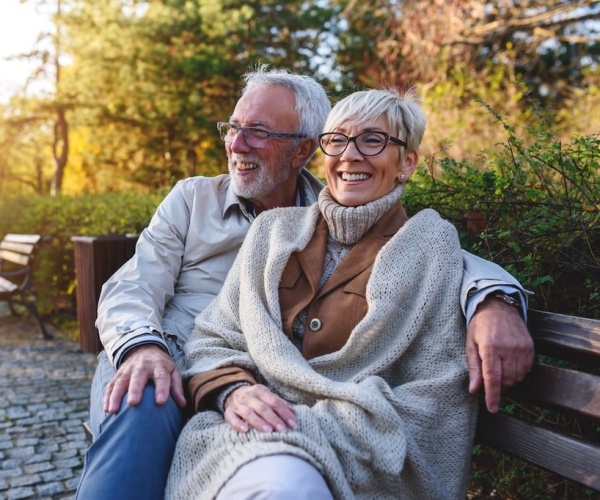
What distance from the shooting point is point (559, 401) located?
1.83 m

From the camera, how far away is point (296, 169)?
336 cm

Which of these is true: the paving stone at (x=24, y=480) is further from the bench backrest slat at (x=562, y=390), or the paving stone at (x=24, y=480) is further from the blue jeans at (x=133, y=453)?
the bench backrest slat at (x=562, y=390)

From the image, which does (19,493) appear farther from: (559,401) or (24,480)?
(559,401)

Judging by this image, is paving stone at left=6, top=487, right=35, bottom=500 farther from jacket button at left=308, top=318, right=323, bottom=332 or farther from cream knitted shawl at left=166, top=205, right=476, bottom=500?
jacket button at left=308, top=318, right=323, bottom=332

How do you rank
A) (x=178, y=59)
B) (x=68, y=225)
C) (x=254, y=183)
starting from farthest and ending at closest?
(x=178, y=59)
(x=68, y=225)
(x=254, y=183)

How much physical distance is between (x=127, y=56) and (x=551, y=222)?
18.5 meters

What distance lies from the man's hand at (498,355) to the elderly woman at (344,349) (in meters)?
0.11

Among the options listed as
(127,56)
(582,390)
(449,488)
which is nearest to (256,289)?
(449,488)

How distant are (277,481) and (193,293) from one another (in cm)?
153

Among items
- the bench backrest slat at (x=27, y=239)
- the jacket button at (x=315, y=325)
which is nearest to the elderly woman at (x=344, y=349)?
the jacket button at (x=315, y=325)

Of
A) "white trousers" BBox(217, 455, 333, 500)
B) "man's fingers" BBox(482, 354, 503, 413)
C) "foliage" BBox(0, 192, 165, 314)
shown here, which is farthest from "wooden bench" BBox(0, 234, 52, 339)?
"man's fingers" BBox(482, 354, 503, 413)

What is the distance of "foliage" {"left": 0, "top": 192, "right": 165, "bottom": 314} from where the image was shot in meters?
6.68

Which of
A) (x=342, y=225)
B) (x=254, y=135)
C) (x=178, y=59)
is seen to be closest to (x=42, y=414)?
(x=254, y=135)

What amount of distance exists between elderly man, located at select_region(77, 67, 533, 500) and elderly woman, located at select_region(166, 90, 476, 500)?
0.10 meters
